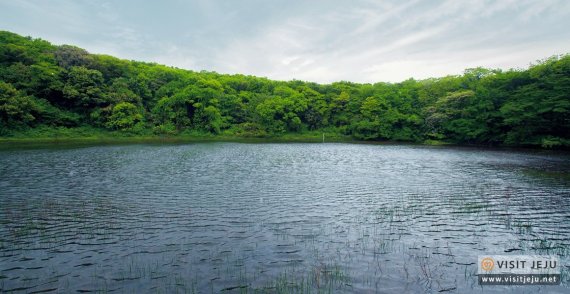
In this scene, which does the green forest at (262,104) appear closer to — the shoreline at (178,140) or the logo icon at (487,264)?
the shoreline at (178,140)

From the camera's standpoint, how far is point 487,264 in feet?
30.4

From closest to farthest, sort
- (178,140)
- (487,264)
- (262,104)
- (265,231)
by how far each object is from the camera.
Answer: (487,264) → (265,231) → (178,140) → (262,104)

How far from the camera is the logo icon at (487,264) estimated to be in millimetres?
9062

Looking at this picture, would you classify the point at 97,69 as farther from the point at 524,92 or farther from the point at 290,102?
the point at 524,92

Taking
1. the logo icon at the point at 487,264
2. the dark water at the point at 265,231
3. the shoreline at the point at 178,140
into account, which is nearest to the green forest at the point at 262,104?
the shoreline at the point at 178,140

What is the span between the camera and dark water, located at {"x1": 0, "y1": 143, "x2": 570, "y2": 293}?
8141 mm

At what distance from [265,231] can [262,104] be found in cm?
6997

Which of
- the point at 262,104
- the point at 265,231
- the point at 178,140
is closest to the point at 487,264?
the point at 265,231

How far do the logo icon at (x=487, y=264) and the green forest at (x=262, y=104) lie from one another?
45.7 meters

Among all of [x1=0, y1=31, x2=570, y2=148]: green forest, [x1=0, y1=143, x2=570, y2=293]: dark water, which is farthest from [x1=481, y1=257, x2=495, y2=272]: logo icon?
[x1=0, y1=31, x2=570, y2=148]: green forest

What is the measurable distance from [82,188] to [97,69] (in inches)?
2636

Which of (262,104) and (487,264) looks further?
(262,104)

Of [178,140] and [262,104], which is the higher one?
[262,104]

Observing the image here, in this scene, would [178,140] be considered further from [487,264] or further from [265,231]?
[487,264]
